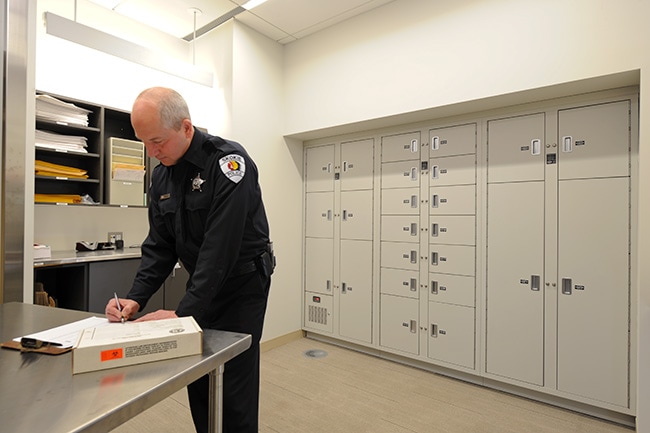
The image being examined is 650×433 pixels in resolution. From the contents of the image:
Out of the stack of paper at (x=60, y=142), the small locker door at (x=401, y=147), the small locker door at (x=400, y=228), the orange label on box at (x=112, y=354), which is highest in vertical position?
the small locker door at (x=401, y=147)

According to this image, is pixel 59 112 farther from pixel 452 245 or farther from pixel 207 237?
pixel 452 245

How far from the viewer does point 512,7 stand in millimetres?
2545

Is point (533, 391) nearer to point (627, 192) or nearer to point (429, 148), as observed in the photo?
point (627, 192)

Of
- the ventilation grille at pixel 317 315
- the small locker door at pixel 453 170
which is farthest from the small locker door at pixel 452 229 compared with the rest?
the ventilation grille at pixel 317 315

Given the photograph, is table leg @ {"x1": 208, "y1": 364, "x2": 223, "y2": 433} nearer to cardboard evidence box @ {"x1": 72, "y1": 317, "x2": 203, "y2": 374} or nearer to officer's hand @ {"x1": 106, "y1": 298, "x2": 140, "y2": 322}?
cardboard evidence box @ {"x1": 72, "y1": 317, "x2": 203, "y2": 374}

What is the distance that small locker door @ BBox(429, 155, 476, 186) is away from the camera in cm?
298

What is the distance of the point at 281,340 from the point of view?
381 cm

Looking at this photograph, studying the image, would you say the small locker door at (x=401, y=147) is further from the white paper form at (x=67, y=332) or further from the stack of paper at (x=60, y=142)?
the white paper form at (x=67, y=332)

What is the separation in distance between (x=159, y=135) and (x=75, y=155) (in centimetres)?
197

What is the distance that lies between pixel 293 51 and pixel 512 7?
2.06 meters

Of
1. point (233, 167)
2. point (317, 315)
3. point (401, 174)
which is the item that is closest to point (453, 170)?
point (401, 174)

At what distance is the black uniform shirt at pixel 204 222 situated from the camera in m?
1.27

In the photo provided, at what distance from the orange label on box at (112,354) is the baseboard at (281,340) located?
111 inches

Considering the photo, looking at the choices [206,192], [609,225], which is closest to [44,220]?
[206,192]
